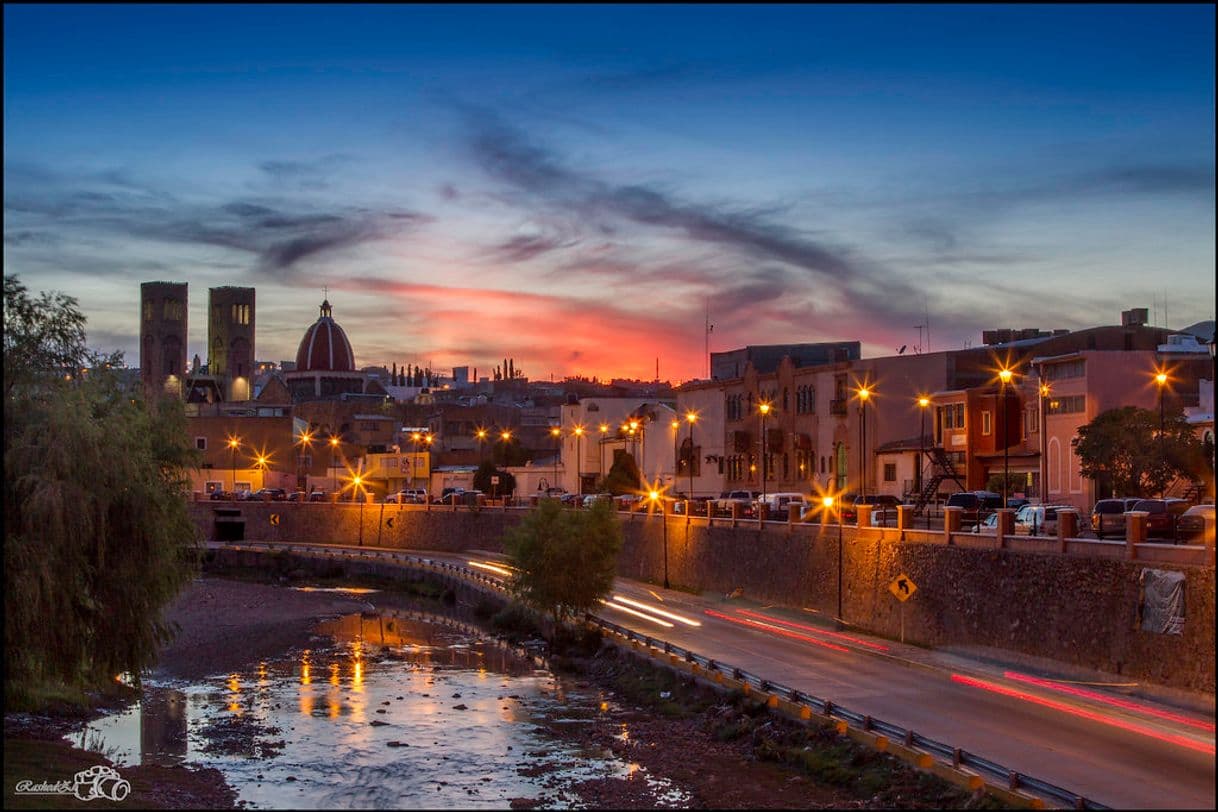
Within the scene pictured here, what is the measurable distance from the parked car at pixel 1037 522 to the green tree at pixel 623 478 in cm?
5184

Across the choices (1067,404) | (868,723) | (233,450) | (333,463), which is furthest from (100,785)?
(333,463)

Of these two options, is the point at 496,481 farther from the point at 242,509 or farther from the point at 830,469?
the point at 830,469

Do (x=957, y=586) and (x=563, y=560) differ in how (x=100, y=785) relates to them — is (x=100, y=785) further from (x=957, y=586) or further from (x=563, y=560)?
(x=563, y=560)

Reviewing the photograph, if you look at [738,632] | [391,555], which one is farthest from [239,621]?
[738,632]

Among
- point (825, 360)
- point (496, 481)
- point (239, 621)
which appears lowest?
point (239, 621)

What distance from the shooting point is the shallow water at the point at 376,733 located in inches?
1195

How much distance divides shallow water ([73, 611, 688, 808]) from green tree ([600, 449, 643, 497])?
135ft

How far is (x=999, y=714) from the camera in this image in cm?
2955

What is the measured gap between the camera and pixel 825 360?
101 meters

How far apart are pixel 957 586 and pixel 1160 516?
18.6 ft

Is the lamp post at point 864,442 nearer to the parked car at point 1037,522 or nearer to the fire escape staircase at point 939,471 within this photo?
the fire escape staircase at point 939,471

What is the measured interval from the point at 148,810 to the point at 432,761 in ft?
28.2

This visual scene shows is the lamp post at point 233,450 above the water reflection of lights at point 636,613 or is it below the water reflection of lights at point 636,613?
above

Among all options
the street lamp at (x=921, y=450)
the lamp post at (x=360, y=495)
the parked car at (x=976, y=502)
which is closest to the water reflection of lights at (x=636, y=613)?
the parked car at (x=976, y=502)
